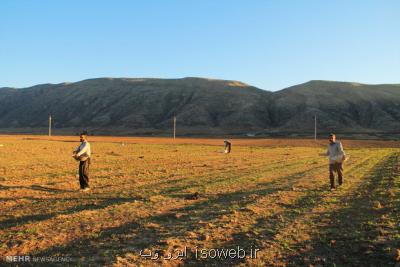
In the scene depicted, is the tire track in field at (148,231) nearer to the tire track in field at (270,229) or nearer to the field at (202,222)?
the field at (202,222)

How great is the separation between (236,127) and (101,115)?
56.5 metres

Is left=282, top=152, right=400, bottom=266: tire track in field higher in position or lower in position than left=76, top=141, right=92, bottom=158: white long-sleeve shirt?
lower

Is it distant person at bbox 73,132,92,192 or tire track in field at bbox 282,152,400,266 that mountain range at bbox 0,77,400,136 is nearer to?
distant person at bbox 73,132,92,192

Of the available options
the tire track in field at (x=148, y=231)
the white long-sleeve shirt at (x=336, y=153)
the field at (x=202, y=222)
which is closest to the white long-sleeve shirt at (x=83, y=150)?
the field at (x=202, y=222)

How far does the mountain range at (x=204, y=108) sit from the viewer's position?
132125mm

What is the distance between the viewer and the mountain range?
132125 millimetres

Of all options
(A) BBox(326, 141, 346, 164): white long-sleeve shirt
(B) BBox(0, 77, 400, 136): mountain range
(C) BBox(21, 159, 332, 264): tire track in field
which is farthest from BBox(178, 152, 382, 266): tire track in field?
(B) BBox(0, 77, 400, 136): mountain range

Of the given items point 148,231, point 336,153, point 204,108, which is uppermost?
point 204,108

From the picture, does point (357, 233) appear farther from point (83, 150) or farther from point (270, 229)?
point (83, 150)

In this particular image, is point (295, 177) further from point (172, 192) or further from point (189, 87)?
point (189, 87)

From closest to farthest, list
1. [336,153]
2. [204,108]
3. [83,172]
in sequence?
[83,172], [336,153], [204,108]

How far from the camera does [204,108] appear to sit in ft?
490

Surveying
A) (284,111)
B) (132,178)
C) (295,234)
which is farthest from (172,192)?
(284,111)

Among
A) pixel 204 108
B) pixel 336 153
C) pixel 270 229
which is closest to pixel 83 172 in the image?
pixel 270 229
